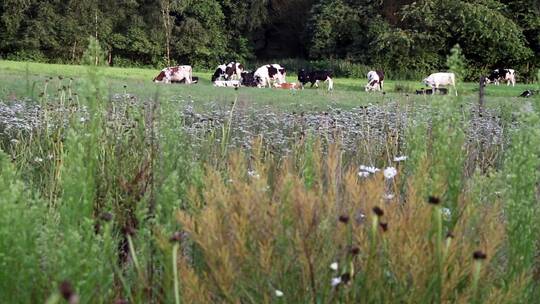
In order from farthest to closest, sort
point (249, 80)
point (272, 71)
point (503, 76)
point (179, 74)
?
1. point (503, 76)
2. point (272, 71)
3. point (179, 74)
4. point (249, 80)

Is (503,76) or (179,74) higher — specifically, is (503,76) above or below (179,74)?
above

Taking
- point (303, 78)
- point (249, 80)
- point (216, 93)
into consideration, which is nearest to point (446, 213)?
point (216, 93)

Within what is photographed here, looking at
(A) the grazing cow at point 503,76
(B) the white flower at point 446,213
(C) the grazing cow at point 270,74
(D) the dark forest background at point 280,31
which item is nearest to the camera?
(B) the white flower at point 446,213

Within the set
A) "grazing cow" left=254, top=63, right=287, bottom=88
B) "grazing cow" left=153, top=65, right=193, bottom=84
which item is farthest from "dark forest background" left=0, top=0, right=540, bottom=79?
"grazing cow" left=153, top=65, right=193, bottom=84

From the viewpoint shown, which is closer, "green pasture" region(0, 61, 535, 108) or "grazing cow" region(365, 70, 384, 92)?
"green pasture" region(0, 61, 535, 108)

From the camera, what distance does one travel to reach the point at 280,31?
47.3 m

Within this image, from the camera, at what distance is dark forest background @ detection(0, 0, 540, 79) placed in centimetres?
3503

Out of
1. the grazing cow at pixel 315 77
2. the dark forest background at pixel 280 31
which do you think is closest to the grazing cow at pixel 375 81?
the grazing cow at pixel 315 77

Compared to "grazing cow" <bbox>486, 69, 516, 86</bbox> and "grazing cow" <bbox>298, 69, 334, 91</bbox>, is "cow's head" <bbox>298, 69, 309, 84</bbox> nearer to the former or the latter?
"grazing cow" <bbox>298, 69, 334, 91</bbox>

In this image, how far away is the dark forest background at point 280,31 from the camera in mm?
35031

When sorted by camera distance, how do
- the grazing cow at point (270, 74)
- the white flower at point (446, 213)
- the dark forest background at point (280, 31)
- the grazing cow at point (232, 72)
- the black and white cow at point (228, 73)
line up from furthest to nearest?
the dark forest background at point (280, 31) → the grazing cow at point (232, 72) → the black and white cow at point (228, 73) → the grazing cow at point (270, 74) → the white flower at point (446, 213)

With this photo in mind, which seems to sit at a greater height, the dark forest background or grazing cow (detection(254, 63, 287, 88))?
the dark forest background

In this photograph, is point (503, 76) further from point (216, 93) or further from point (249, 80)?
point (216, 93)

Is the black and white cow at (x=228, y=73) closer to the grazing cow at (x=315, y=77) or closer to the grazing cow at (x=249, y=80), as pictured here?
the grazing cow at (x=249, y=80)
